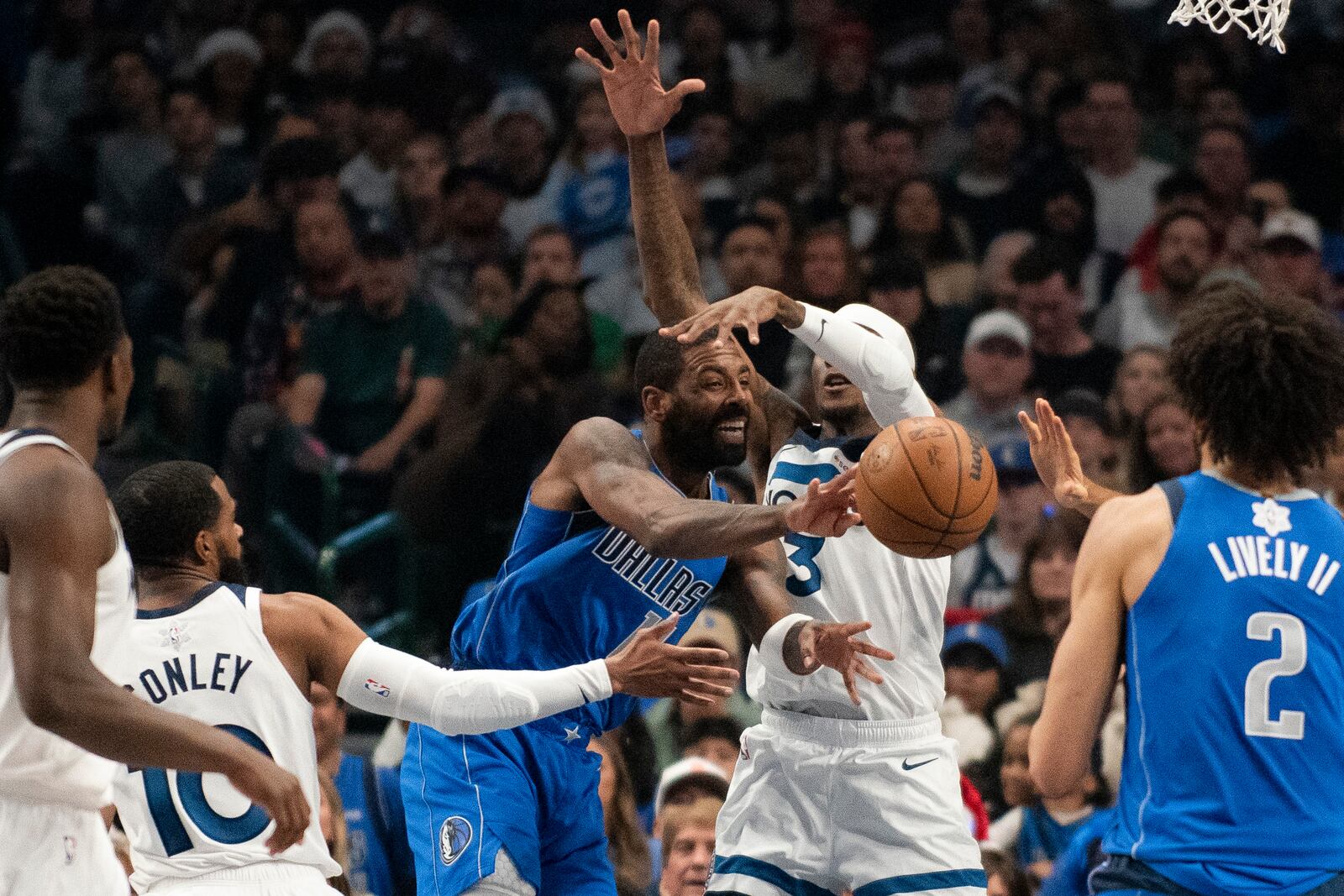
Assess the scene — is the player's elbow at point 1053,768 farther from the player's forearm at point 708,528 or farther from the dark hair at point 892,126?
the dark hair at point 892,126

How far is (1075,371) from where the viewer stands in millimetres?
9250

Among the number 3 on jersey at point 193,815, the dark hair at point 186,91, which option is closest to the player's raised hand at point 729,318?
the number 3 on jersey at point 193,815

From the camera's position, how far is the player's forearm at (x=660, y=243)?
537 centimetres

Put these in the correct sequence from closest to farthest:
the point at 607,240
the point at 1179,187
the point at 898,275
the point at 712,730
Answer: the point at 712,730 < the point at 898,275 < the point at 1179,187 < the point at 607,240

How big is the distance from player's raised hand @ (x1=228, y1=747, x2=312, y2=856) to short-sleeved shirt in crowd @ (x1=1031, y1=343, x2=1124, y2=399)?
6336 millimetres

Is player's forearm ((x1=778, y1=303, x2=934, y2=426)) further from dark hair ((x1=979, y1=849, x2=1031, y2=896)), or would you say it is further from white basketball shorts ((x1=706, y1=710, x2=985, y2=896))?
dark hair ((x1=979, y1=849, x2=1031, y2=896))

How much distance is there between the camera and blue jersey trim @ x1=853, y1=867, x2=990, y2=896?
5.06 metres

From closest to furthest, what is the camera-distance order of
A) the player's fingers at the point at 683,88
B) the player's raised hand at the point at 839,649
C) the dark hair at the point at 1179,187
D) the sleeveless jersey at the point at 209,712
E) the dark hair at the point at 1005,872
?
the sleeveless jersey at the point at 209,712 → the player's raised hand at the point at 839,649 → the player's fingers at the point at 683,88 → the dark hair at the point at 1005,872 → the dark hair at the point at 1179,187

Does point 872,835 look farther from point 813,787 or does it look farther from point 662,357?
point 662,357

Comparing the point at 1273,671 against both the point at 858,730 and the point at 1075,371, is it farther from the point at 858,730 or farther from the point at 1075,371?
the point at 1075,371

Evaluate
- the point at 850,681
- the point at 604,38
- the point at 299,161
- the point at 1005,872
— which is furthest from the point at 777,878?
the point at 299,161

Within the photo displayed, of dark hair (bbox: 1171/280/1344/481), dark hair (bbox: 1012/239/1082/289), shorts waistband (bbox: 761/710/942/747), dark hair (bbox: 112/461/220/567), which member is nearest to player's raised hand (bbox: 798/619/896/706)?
shorts waistband (bbox: 761/710/942/747)

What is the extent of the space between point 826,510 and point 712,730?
10.2 ft

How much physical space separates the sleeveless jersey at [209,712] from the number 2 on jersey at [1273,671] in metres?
2.15
